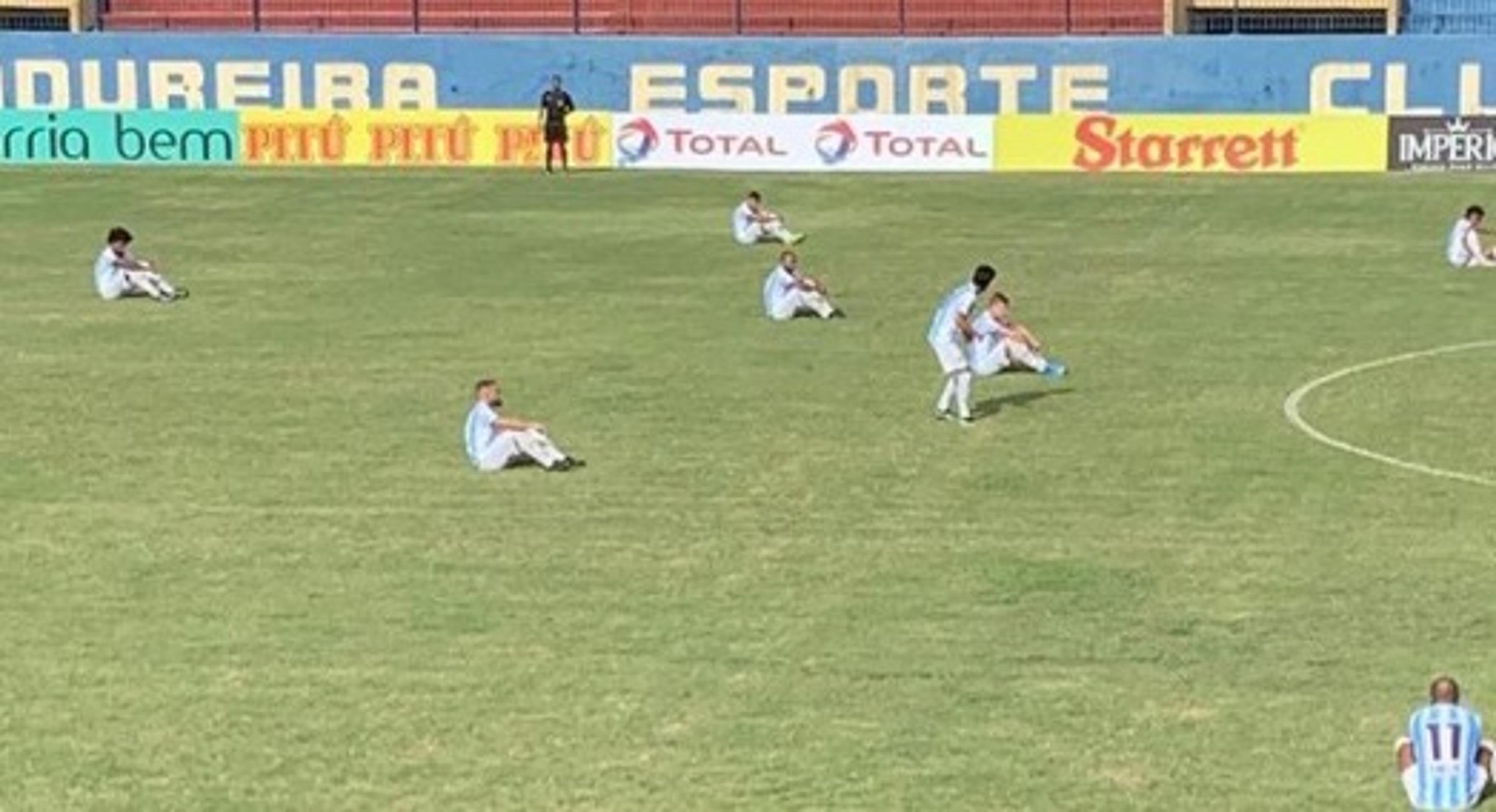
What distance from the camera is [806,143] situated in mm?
60812

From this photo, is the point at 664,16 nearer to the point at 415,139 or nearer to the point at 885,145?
the point at 415,139

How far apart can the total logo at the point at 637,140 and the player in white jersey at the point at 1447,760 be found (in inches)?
1962

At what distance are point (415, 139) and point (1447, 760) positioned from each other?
5206 cm

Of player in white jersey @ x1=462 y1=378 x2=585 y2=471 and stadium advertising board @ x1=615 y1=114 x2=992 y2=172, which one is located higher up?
stadium advertising board @ x1=615 y1=114 x2=992 y2=172

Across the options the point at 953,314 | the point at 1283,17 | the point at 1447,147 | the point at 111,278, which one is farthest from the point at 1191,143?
the point at 953,314

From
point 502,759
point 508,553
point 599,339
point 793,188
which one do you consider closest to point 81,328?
point 599,339

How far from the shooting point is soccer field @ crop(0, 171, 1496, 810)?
1353 cm

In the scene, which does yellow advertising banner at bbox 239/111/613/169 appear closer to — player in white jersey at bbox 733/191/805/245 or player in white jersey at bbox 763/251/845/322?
player in white jersey at bbox 733/191/805/245

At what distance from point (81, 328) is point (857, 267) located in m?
12.1

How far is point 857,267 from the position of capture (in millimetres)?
38844

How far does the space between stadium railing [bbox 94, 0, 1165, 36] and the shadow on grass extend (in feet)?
138

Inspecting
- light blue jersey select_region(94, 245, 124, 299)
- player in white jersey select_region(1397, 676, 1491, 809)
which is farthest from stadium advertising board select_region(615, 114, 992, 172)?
player in white jersey select_region(1397, 676, 1491, 809)

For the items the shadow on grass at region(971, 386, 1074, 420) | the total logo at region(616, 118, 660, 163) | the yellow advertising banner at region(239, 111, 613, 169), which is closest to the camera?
the shadow on grass at region(971, 386, 1074, 420)

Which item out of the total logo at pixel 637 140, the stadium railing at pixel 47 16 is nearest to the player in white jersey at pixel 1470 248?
the total logo at pixel 637 140
